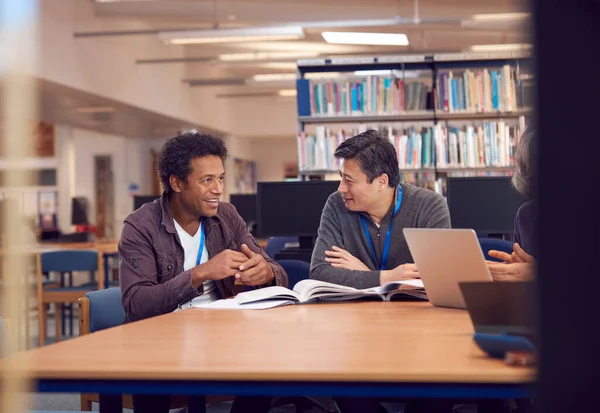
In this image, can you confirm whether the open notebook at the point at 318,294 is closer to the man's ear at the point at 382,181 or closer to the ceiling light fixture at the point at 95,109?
the man's ear at the point at 382,181

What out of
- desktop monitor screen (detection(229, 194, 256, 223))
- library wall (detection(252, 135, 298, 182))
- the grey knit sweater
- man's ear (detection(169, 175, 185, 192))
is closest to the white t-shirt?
man's ear (detection(169, 175, 185, 192))

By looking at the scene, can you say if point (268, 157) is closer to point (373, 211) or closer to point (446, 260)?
point (373, 211)

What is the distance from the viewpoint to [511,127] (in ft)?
18.4

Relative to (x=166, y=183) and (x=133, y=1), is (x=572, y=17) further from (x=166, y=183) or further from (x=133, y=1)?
(x=133, y=1)

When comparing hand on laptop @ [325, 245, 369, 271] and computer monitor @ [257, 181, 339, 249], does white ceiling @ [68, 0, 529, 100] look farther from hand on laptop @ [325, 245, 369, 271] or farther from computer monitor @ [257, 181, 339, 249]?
hand on laptop @ [325, 245, 369, 271]

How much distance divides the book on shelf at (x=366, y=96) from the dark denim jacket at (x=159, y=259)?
3.06 metres

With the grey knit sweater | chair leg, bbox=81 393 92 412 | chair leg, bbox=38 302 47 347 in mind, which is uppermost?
the grey knit sweater

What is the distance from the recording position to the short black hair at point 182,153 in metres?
2.69

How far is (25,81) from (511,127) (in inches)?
209

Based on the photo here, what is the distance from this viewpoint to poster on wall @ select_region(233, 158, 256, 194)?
1535 centimetres

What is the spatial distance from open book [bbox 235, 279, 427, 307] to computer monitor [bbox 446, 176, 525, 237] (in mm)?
2243

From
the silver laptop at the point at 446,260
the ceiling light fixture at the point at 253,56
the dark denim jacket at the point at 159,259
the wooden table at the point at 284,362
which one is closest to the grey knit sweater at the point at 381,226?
the dark denim jacket at the point at 159,259

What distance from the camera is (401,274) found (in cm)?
234

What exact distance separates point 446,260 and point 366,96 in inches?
157
